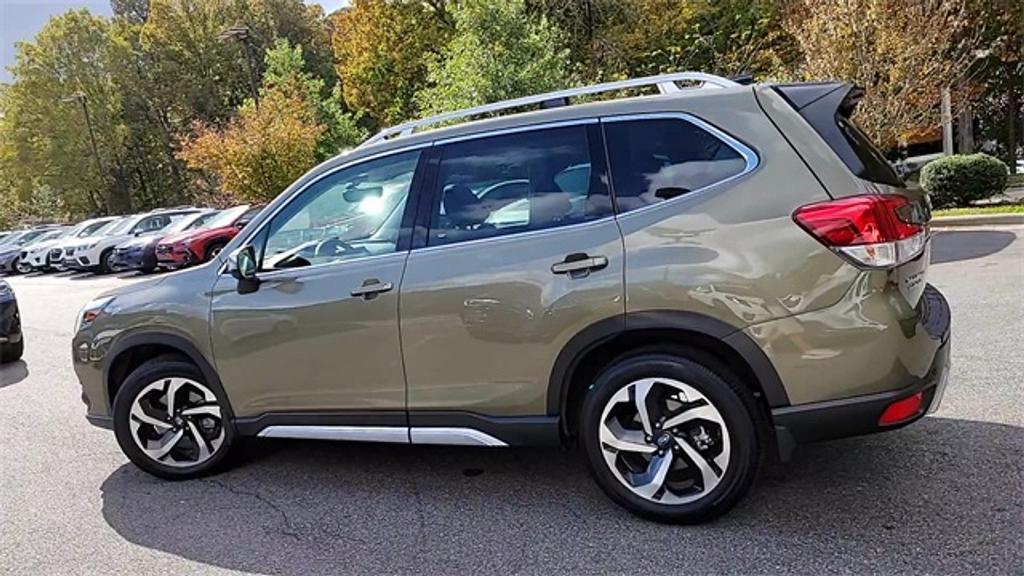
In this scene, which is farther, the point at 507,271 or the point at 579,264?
the point at 507,271

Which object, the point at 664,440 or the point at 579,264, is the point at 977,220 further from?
the point at 579,264

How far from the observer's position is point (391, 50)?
29.6 meters

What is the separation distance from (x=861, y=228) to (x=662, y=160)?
2.73 feet

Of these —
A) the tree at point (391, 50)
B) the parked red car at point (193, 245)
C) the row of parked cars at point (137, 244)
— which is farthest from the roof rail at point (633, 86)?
the tree at point (391, 50)

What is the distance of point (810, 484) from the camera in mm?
3418

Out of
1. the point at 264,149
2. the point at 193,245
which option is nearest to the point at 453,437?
the point at 193,245

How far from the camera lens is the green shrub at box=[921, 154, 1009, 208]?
40.9ft

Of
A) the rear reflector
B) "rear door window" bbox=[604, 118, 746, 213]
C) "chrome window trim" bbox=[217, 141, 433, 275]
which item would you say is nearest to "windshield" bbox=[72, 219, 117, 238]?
"chrome window trim" bbox=[217, 141, 433, 275]

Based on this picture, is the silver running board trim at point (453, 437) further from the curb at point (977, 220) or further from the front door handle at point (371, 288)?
the curb at point (977, 220)

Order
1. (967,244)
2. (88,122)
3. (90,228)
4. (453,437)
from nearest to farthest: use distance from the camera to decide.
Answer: (453,437) → (967,244) → (90,228) → (88,122)

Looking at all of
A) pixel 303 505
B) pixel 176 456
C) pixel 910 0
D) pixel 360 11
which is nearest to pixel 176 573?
pixel 303 505

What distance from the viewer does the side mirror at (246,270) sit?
12.6 ft

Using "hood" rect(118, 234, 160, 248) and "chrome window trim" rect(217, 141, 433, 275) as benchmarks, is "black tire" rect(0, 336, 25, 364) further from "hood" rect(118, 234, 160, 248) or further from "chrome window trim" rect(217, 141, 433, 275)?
"hood" rect(118, 234, 160, 248)

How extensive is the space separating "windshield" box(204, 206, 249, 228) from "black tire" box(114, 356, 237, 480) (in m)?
13.9
